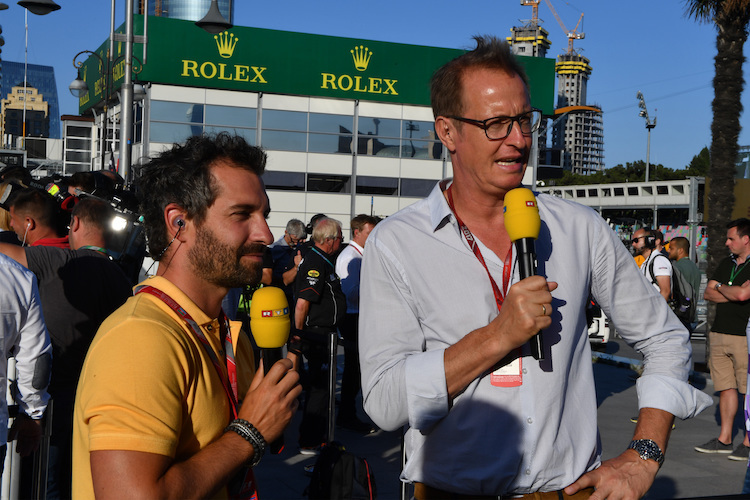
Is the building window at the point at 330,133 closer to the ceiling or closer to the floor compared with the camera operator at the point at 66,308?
closer to the ceiling

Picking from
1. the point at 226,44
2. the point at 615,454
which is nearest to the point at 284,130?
the point at 226,44

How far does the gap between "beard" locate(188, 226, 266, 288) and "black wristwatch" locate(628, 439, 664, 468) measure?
128 cm

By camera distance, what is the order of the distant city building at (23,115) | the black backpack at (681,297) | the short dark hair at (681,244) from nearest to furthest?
the black backpack at (681,297) < the short dark hair at (681,244) < the distant city building at (23,115)

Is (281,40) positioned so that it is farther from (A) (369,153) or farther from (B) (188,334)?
(B) (188,334)

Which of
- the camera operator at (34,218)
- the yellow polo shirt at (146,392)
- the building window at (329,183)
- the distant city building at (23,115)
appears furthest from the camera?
the distant city building at (23,115)

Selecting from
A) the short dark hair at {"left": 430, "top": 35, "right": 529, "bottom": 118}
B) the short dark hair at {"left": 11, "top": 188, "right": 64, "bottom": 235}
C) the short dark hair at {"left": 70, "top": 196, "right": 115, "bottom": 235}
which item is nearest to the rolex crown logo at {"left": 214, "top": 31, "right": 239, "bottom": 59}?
the short dark hair at {"left": 11, "top": 188, "right": 64, "bottom": 235}

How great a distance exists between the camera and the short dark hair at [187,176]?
7.21 ft

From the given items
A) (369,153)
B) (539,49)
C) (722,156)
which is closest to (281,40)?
(369,153)

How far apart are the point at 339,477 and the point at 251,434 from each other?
368mm

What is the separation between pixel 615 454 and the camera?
735 centimetres

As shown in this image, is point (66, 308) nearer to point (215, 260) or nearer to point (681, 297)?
point (215, 260)

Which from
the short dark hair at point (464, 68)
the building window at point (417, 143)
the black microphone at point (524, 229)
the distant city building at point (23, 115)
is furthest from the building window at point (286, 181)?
the distant city building at point (23, 115)

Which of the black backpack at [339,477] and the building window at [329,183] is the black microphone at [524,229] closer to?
the black backpack at [339,477]

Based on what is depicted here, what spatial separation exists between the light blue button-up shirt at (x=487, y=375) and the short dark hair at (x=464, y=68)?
37 centimetres
